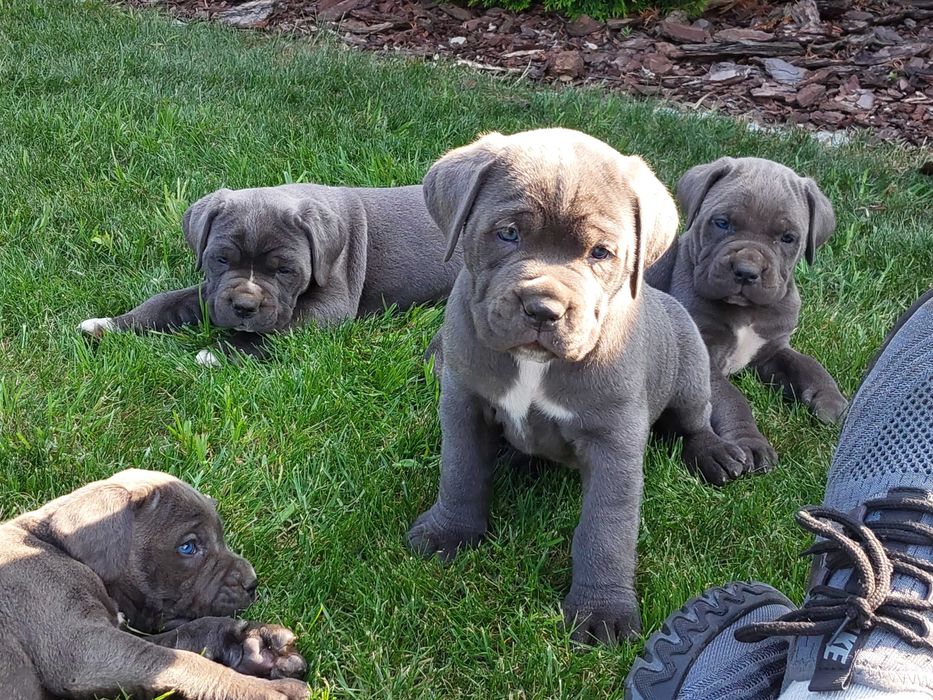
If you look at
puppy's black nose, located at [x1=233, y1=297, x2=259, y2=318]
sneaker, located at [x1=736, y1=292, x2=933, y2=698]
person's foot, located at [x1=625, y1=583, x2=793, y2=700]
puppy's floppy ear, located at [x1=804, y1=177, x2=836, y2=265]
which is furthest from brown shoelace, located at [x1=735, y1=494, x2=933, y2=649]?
puppy's black nose, located at [x1=233, y1=297, x2=259, y2=318]

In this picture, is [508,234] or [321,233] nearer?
[508,234]

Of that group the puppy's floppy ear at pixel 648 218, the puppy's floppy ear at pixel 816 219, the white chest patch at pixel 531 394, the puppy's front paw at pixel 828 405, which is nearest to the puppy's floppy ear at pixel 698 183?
the puppy's floppy ear at pixel 816 219

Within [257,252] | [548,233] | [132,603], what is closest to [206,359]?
[257,252]

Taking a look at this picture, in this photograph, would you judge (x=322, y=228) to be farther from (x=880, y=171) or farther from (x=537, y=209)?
(x=880, y=171)

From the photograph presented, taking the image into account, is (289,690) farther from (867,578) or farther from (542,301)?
(867,578)

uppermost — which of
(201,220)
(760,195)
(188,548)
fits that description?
(760,195)
